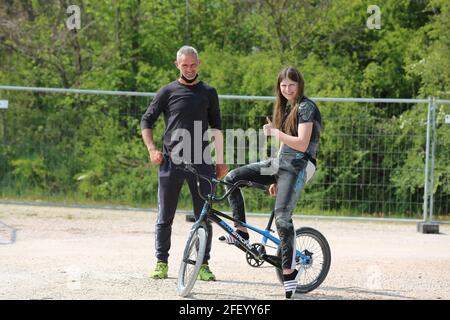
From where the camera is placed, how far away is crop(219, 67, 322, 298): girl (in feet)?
25.9

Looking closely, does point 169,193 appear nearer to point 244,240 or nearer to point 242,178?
point 242,178

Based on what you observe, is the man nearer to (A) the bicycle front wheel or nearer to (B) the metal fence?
(A) the bicycle front wheel

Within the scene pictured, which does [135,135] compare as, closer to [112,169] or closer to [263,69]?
[112,169]

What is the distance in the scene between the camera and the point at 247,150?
14.2 meters

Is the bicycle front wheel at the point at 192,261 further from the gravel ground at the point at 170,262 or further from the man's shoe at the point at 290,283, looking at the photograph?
the man's shoe at the point at 290,283

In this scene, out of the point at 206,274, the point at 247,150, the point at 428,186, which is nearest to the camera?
the point at 206,274

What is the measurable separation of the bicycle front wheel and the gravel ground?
0.12m

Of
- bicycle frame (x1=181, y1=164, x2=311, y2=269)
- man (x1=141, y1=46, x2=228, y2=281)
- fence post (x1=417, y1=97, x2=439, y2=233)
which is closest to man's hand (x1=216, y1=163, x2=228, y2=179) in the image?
man (x1=141, y1=46, x2=228, y2=281)

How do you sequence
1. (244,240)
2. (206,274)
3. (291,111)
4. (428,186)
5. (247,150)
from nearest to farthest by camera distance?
(291,111)
(244,240)
(206,274)
(428,186)
(247,150)

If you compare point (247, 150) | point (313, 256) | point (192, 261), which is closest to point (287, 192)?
point (313, 256)

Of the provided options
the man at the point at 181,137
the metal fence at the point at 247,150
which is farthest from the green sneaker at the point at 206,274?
the metal fence at the point at 247,150

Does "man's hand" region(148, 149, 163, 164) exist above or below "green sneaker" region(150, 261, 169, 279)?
above

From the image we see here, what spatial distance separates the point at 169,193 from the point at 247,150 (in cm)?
558
